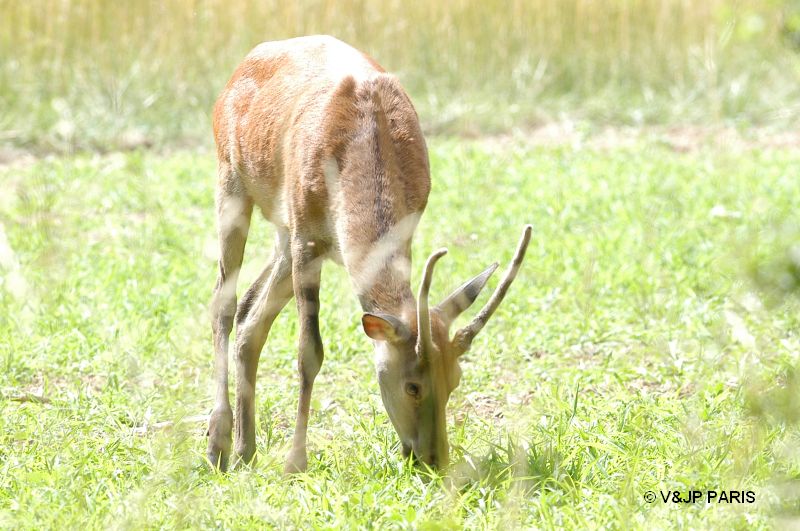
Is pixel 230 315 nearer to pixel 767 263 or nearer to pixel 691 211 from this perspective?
pixel 767 263

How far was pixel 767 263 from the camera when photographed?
1954mm

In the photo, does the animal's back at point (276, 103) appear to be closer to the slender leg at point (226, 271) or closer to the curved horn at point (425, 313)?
the slender leg at point (226, 271)

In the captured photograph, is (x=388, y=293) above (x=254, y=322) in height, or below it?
above

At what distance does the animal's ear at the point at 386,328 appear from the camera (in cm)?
411

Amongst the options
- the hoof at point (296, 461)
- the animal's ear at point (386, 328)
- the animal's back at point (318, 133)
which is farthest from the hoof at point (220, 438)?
the animal's ear at point (386, 328)

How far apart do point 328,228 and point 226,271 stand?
2.77 feet

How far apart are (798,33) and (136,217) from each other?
24.2ft

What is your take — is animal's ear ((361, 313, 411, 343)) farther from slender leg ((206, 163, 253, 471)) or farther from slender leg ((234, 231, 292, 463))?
slender leg ((206, 163, 253, 471))

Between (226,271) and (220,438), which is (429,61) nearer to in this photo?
(226,271)

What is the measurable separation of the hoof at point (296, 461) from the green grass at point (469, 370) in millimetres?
81

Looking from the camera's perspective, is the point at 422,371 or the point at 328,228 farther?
the point at 328,228

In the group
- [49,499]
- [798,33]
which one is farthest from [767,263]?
[49,499]

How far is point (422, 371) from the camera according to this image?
13.6 feet

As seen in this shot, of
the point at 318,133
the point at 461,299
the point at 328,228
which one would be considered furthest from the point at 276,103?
the point at 461,299
